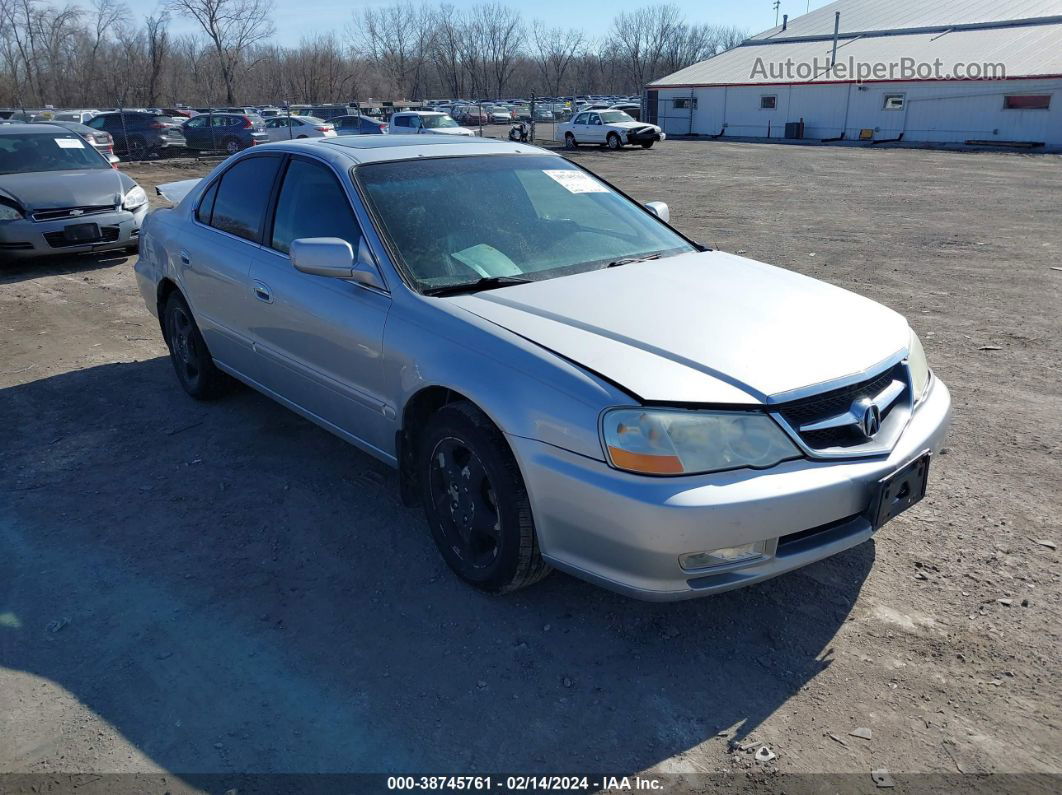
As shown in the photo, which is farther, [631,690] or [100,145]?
[100,145]

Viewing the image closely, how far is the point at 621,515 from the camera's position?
253 cm

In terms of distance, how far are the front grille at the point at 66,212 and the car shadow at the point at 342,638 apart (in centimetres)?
617

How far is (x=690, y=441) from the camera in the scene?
257cm

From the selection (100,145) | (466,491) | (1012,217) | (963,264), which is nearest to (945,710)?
(466,491)

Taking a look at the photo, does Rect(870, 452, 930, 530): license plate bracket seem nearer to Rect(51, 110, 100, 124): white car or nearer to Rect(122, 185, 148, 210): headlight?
Rect(122, 185, 148, 210): headlight

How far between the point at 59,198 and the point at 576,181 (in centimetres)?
765

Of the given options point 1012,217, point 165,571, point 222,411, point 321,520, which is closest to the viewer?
point 165,571

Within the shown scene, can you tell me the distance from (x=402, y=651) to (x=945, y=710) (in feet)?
5.87

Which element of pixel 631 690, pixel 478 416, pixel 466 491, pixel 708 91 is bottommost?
pixel 631 690

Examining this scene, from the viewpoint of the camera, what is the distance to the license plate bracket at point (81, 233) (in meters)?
9.34

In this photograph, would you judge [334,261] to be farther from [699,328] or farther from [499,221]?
[699,328]

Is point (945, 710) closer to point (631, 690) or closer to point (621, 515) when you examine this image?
point (631, 690)

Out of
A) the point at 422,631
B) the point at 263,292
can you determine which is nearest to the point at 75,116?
the point at 263,292

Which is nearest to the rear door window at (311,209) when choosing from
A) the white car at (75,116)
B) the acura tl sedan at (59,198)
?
the acura tl sedan at (59,198)
